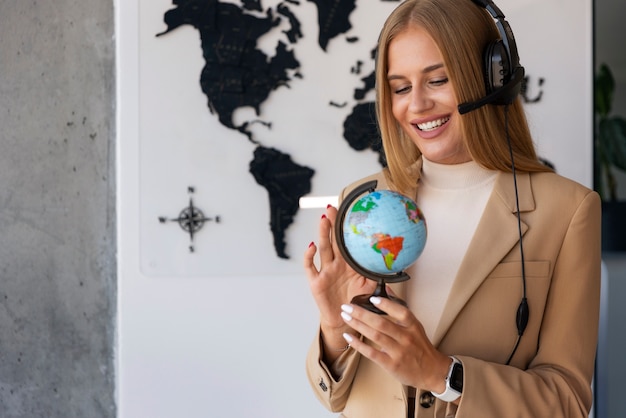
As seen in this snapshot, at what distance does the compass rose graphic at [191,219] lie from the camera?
Result: 3.01 m

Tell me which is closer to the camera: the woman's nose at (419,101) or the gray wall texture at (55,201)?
the woman's nose at (419,101)

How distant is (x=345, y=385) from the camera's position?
5.45ft

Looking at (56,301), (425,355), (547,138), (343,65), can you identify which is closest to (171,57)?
(343,65)

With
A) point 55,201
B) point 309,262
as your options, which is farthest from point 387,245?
point 55,201

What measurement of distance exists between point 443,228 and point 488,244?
16cm

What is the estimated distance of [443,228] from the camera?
5.58ft

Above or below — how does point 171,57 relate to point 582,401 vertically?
above

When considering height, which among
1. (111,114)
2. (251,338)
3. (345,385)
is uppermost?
(111,114)

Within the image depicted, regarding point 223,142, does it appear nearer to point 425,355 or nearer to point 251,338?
point 251,338

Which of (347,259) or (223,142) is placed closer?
(347,259)

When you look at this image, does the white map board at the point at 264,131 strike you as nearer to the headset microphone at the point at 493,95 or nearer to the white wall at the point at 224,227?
the white wall at the point at 224,227

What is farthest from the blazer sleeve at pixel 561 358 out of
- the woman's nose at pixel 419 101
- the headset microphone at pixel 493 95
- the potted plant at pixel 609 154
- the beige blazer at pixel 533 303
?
the potted plant at pixel 609 154

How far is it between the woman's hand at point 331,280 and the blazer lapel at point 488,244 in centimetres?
20

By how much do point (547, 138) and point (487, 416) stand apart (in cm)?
203
